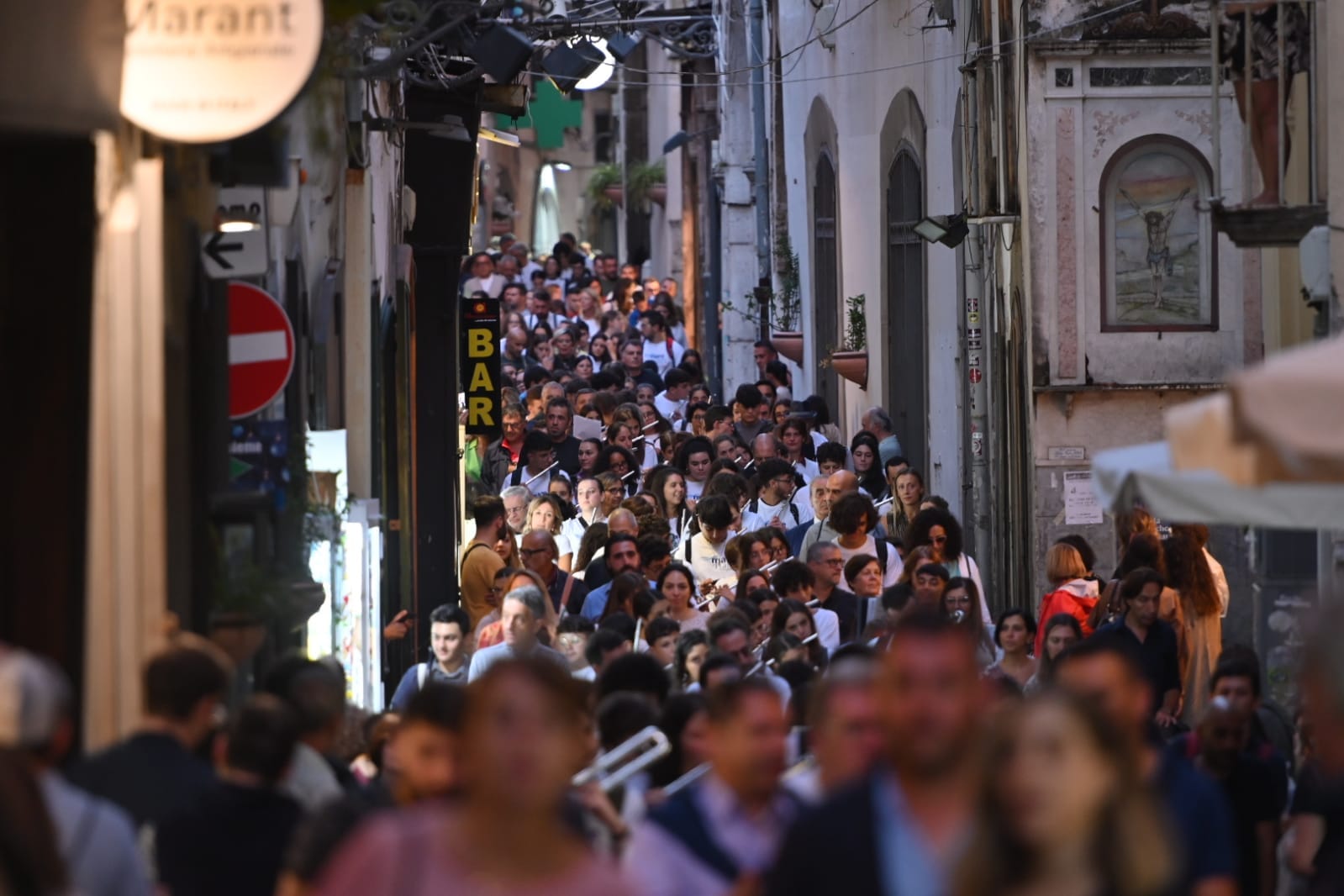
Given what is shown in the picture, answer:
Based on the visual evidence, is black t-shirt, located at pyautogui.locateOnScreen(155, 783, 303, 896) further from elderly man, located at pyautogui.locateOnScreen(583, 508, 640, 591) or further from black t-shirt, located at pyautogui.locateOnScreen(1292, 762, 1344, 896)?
elderly man, located at pyautogui.locateOnScreen(583, 508, 640, 591)

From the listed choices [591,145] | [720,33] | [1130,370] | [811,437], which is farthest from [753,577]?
[591,145]

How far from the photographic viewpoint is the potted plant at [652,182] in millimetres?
54969


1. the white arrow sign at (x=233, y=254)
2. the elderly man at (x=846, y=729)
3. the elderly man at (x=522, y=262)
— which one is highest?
the elderly man at (x=522, y=262)

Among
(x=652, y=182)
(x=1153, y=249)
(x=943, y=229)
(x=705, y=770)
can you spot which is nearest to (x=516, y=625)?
(x=705, y=770)

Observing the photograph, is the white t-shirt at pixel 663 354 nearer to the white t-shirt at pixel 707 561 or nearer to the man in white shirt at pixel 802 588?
the white t-shirt at pixel 707 561

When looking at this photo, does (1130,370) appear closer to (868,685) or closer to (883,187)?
(883,187)

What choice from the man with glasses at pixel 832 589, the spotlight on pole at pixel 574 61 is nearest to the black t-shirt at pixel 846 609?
the man with glasses at pixel 832 589

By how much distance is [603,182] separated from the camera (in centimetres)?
6444

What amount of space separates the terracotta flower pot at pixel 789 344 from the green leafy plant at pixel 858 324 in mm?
4397

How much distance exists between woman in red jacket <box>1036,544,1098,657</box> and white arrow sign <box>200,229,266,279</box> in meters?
5.33

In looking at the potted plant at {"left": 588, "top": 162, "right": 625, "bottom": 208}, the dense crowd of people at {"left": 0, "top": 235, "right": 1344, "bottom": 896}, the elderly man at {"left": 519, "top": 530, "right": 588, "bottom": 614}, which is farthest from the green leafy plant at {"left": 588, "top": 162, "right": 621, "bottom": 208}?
the dense crowd of people at {"left": 0, "top": 235, "right": 1344, "bottom": 896}

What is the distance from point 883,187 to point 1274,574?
38.3 feet

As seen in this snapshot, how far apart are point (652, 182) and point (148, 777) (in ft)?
161

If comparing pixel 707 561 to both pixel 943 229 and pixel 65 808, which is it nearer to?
pixel 943 229
